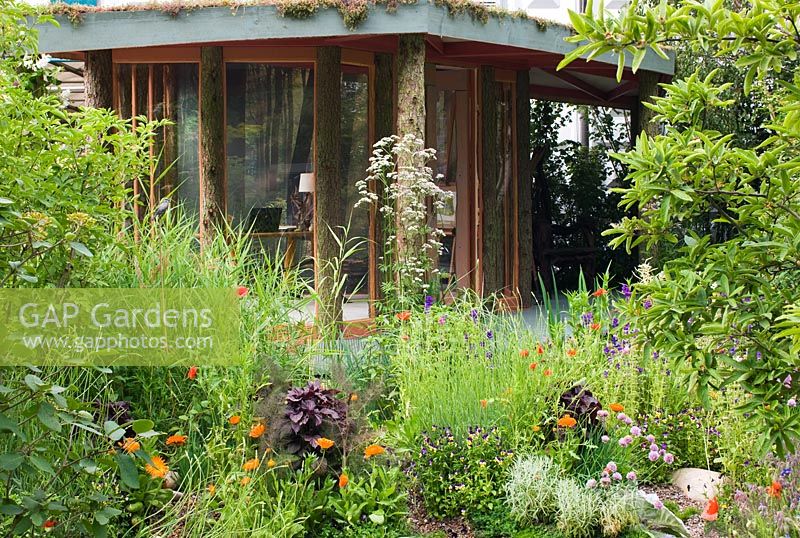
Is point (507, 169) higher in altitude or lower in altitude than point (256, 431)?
higher

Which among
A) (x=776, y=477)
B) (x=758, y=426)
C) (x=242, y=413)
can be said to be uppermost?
(x=758, y=426)

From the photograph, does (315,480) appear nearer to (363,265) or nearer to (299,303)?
(299,303)

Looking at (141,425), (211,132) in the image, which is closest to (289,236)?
(211,132)

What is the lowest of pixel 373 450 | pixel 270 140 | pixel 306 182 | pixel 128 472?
pixel 373 450

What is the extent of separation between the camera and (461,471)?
4.21 m

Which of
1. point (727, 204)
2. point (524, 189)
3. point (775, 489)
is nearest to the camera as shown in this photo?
point (727, 204)

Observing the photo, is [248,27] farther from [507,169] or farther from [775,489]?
[775,489]

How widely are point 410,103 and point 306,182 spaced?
5.11 ft

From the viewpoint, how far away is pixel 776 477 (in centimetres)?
404

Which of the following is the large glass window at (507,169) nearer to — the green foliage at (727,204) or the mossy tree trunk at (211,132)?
the mossy tree trunk at (211,132)

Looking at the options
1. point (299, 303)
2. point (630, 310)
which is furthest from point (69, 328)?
point (630, 310)

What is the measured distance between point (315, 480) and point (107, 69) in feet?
19.2

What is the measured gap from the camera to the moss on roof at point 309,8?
7.30m

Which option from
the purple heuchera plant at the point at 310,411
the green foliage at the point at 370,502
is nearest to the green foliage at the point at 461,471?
the green foliage at the point at 370,502
